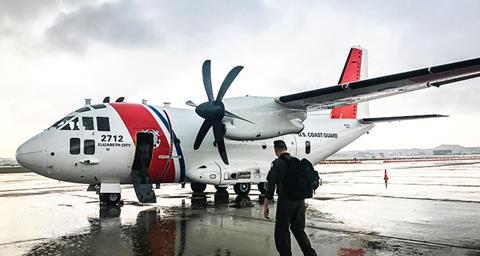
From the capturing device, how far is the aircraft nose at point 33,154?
1244cm

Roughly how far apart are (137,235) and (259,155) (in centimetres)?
926

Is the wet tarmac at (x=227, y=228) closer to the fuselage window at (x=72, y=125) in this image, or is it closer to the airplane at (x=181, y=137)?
the airplane at (x=181, y=137)

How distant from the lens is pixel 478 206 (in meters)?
12.8

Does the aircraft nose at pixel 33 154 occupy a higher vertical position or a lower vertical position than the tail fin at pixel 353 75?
lower

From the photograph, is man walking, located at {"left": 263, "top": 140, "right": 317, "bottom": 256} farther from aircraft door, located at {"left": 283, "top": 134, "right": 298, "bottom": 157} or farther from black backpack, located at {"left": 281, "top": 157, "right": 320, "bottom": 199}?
aircraft door, located at {"left": 283, "top": 134, "right": 298, "bottom": 157}

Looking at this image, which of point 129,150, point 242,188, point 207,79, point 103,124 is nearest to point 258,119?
point 207,79

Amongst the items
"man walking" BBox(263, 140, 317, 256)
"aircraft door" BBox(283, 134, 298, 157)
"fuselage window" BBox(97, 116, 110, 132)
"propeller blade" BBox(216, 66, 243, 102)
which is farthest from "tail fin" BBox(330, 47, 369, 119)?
"man walking" BBox(263, 140, 317, 256)

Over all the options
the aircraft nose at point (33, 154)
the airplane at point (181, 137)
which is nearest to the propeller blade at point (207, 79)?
the airplane at point (181, 137)

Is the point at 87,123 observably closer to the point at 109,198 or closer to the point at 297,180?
the point at 109,198

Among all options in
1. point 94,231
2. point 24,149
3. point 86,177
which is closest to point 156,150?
point 86,177

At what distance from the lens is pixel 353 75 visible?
21016mm

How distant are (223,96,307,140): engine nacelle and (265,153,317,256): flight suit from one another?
323 inches

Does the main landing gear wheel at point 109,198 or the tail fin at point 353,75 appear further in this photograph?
the tail fin at point 353,75

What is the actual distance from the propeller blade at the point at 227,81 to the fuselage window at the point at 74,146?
490 cm
